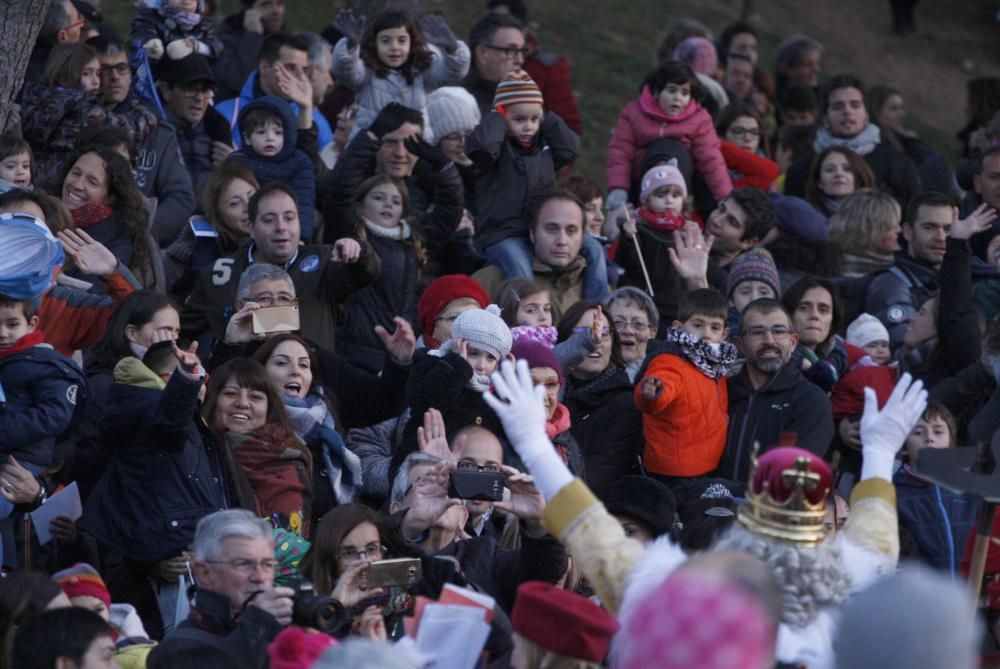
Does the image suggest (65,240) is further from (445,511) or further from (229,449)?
(445,511)

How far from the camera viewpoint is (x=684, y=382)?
24.9 feet

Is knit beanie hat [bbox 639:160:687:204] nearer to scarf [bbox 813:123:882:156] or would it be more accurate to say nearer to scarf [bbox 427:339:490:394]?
scarf [bbox 813:123:882:156]

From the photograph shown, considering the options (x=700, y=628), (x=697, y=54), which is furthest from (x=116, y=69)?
(x=700, y=628)

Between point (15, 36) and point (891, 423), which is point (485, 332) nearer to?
point (15, 36)

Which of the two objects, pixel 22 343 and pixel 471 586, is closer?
pixel 471 586

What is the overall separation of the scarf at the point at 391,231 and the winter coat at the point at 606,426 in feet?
4.25

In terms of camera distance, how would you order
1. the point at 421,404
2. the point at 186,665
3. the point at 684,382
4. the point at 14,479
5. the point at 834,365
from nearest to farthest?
1. the point at 186,665
2. the point at 14,479
3. the point at 421,404
4. the point at 684,382
5. the point at 834,365

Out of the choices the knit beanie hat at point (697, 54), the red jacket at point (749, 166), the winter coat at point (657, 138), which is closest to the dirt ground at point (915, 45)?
the knit beanie hat at point (697, 54)

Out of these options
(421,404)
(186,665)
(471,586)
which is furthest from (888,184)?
(186,665)

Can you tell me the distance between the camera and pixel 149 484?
21.2 ft

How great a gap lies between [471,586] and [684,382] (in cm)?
199

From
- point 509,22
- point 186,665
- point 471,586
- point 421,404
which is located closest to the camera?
point 186,665

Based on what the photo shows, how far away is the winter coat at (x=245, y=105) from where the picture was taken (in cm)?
1024

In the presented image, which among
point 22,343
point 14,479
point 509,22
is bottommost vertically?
point 14,479
